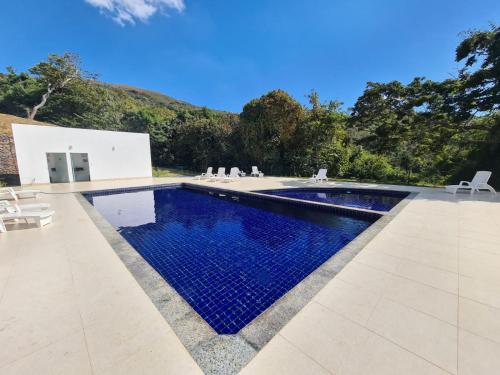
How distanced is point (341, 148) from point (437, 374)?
14225 mm

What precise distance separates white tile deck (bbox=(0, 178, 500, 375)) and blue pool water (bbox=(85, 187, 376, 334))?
757 mm

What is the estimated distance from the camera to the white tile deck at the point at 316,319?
1.35m

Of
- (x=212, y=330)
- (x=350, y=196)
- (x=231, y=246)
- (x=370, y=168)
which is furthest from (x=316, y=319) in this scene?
(x=370, y=168)

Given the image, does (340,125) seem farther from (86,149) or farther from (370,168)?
(86,149)

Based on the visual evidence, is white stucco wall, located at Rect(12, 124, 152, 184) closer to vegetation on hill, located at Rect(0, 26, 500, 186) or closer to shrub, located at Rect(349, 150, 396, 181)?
vegetation on hill, located at Rect(0, 26, 500, 186)

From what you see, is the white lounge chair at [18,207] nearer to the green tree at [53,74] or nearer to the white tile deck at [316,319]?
the white tile deck at [316,319]

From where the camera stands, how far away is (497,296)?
1998 millimetres

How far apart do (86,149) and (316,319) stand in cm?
1468

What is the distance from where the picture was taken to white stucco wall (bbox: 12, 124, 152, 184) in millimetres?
10428

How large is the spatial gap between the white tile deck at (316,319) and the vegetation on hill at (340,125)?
30.6 feet

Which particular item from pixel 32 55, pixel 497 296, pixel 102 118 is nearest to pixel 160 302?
pixel 497 296

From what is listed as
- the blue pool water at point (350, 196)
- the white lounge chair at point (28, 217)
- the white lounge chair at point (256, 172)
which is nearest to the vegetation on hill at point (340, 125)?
the white lounge chair at point (256, 172)

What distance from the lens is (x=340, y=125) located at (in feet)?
44.9

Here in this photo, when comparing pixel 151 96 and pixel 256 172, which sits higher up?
pixel 151 96
